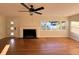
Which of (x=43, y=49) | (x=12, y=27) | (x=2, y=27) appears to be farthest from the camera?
(x=12, y=27)

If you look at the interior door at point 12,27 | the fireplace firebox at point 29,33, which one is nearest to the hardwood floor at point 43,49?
the interior door at point 12,27

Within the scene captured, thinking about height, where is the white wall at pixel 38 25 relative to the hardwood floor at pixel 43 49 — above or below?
above

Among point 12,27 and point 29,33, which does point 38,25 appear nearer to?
point 29,33

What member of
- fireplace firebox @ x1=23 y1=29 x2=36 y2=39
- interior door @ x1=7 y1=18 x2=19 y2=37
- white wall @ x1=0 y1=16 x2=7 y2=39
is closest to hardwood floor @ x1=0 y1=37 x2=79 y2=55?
white wall @ x1=0 y1=16 x2=7 y2=39

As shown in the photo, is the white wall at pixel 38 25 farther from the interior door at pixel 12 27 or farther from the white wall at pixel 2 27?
the white wall at pixel 2 27

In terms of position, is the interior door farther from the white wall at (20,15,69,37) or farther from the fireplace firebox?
the fireplace firebox

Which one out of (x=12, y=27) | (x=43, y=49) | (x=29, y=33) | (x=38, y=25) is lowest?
(x=43, y=49)

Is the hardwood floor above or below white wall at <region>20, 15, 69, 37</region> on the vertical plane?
below

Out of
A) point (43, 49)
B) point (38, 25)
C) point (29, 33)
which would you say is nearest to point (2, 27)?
point (29, 33)

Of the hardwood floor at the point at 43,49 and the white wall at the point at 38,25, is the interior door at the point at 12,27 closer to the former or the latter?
the white wall at the point at 38,25

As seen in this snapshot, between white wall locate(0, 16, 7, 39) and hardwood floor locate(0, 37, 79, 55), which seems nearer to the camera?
hardwood floor locate(0, 37, 79, 55)

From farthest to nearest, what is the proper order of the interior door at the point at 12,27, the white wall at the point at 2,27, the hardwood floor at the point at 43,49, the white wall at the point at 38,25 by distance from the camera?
the white wall at the point at 38,25
the interior door at the point at 12,27
the white wall at the point at 2,27
the hardwood floor at the point at 43,49

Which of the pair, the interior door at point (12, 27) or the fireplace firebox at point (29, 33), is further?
the fireplace firebox at point (29, 33)

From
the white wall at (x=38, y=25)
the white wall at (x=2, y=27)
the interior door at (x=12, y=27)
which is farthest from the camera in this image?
the white wall at (x=38, y=25)
